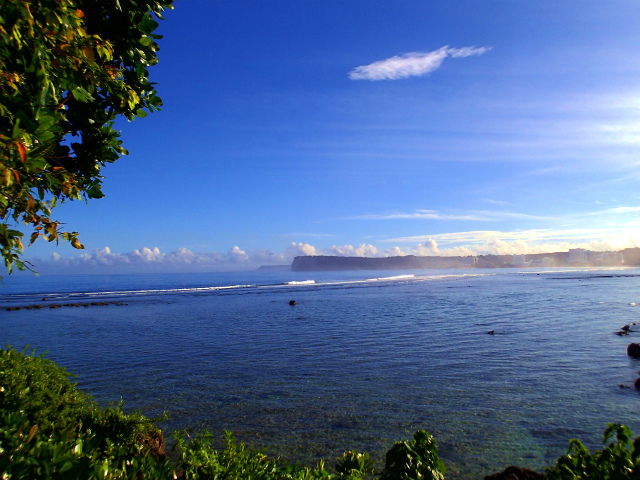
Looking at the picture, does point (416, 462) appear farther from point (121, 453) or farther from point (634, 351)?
point (634, 351)

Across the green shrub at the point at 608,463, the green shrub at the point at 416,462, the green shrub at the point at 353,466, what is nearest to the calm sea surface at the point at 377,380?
the green shrub at the point at 416,462

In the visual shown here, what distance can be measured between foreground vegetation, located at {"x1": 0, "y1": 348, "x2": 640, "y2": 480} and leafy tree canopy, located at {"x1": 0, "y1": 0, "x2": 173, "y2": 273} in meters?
1.74

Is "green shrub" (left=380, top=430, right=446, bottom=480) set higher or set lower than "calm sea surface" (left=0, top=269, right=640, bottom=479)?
higher

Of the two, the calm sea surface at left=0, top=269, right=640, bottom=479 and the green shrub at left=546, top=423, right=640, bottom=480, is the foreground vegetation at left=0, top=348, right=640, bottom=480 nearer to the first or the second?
the green shrub at left=546, top=423, right=640, bottom=480

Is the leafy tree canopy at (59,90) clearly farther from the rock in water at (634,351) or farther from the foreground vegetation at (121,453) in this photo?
the rock in water at (634,351)

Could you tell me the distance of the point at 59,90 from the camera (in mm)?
3906

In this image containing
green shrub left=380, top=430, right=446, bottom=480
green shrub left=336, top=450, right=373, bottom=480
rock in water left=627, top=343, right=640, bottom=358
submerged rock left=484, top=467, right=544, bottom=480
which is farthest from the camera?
rock in water left=627, top=343, right=640, bottom=358

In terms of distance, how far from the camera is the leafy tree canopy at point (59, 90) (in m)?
3.01

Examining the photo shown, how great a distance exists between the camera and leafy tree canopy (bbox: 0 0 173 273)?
→ 3010 mm

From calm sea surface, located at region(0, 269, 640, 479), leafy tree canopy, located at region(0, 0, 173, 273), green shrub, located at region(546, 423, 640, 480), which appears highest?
leafy tree canopy, located at region(0, 0, 173, 273)

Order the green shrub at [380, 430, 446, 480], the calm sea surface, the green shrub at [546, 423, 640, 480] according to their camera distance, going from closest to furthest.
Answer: the green shrub at [546, 423, 640, 480], the green shrub at [380, 430, 446, 480], the calm sea surface

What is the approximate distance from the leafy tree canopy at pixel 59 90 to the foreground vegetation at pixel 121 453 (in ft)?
5.72

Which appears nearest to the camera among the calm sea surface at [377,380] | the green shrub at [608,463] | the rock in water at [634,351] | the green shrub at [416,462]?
the green shrub at [608,463]

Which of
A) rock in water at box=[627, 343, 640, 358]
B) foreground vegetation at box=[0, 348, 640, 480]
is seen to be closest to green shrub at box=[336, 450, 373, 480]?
foreground vegetation at box=[0, 348, 640, 480]
